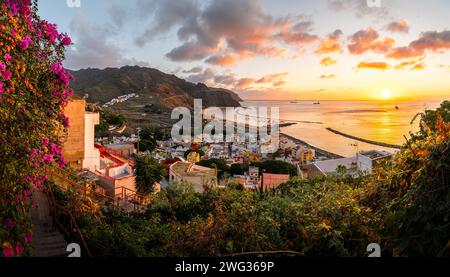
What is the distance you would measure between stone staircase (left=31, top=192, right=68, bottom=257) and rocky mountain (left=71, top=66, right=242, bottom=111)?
67.2 metres

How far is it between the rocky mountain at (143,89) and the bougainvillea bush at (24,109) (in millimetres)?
68100

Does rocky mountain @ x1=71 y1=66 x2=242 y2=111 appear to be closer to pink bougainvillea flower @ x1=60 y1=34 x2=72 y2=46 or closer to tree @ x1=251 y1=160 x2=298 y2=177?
tree @ x1=251 y1=160 x2=298 y2=177

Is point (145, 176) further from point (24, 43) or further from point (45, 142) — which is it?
point (24, 43)

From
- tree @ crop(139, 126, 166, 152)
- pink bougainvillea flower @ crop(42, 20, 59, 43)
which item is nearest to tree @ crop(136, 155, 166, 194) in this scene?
pink bougainvillea flower @ crop(42, 20, 59, 43)

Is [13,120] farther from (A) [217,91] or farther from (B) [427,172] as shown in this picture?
(A) [217,91]

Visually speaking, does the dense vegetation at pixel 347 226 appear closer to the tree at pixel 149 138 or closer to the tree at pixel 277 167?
the tree at pixel 277 167

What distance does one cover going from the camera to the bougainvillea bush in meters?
2.22

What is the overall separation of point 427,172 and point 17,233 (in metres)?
2.91

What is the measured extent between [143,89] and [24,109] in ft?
305

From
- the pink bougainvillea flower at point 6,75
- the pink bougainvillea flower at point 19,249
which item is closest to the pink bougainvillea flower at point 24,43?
the pink bougainvillea flower at point 6,75

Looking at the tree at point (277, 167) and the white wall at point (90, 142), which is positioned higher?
A: the white wall at point (90, 142)

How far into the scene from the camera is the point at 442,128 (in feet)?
9.70

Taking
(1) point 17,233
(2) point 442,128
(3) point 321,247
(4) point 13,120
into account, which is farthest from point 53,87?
(2) point 442,128

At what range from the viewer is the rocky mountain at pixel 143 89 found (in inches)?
3140
